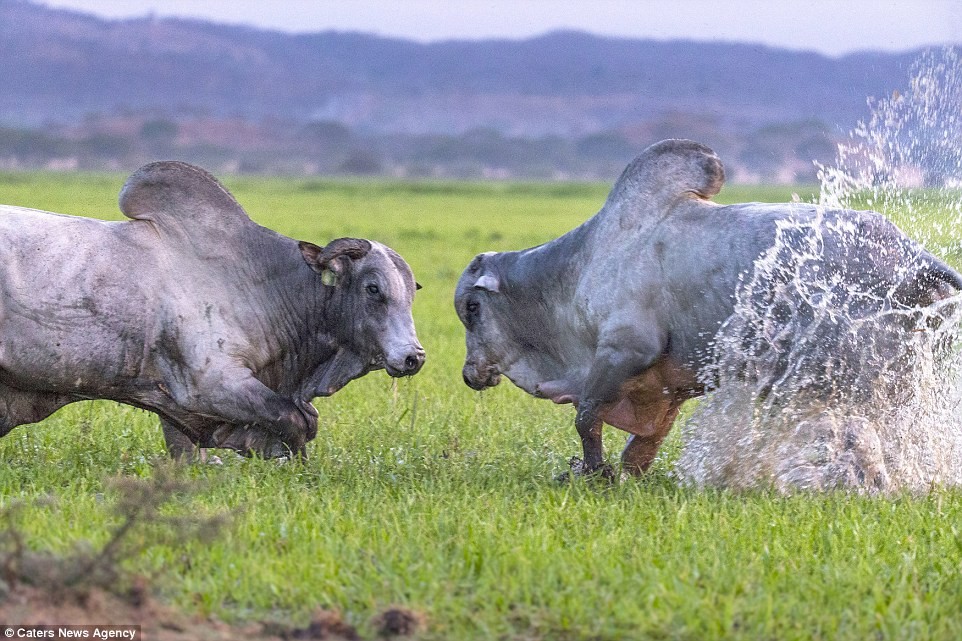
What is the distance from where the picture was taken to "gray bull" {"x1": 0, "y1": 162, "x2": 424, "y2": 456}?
6.63m

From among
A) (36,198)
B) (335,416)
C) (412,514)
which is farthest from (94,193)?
(412,514)

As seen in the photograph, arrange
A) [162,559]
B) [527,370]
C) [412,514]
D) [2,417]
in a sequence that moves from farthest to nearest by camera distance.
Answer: [527,370], [2,417], [412,514], [162,559]

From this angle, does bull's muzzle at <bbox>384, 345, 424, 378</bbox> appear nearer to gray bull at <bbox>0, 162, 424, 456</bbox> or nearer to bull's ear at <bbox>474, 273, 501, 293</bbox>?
gray bull at <bbox>0, 162, 424, 456</bbox>

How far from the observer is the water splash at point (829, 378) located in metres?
6.41

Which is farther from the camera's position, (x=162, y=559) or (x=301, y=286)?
(x=301, y=286)

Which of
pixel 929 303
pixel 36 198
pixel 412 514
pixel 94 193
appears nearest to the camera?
pixel 412 514

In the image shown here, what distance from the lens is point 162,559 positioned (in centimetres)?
517

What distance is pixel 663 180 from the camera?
703 centimetres

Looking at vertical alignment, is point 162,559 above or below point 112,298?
below

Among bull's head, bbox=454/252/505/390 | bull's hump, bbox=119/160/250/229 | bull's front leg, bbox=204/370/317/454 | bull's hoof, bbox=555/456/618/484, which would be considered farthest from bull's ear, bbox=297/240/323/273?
bull's hoof, bbox=555/456/618/484

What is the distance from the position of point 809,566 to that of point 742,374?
142cm

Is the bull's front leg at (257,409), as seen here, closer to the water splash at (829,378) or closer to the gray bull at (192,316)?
the gray bull at (192,316)

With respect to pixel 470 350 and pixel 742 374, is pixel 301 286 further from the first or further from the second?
pixel 742 374

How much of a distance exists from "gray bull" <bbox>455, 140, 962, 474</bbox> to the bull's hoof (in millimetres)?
20
